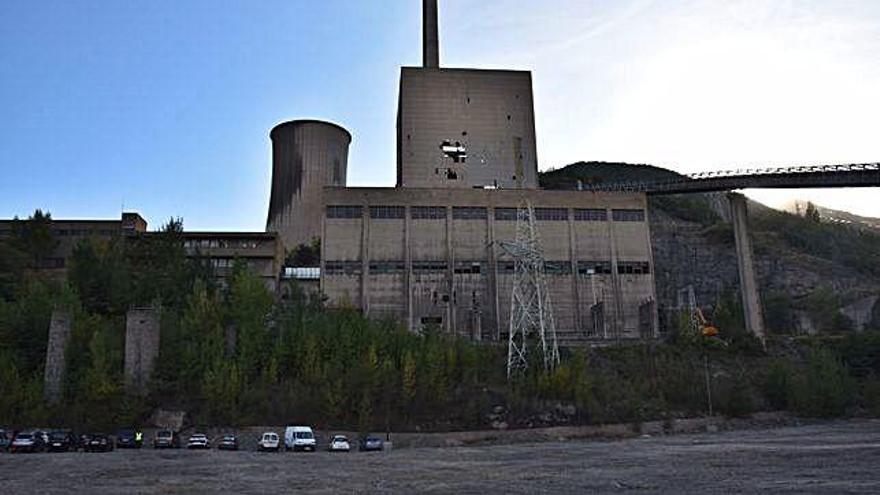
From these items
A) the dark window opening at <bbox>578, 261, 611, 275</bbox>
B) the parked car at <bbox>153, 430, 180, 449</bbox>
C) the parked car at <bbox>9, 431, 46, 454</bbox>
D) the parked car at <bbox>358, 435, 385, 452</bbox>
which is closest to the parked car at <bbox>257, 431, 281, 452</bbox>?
the parked car at <bbox>358, 435, 385, 452</bbox>

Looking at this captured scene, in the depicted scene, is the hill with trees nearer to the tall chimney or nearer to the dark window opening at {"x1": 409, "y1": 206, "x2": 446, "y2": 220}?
the dark window opening at {"x1": 409, "y1": 206, "x2": 446, "y2": 220}

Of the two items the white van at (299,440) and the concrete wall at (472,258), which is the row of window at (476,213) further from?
the white van at (299,440)

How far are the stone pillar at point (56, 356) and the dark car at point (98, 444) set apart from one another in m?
9.54

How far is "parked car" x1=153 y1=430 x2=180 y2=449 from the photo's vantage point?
1330 inches

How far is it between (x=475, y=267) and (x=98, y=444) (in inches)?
1566

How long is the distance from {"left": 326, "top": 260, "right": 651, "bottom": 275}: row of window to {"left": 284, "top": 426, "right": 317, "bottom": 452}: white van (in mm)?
32781

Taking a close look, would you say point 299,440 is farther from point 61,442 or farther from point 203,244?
point 203,244

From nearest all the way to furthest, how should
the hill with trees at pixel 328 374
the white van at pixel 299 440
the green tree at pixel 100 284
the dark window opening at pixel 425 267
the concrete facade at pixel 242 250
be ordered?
the white van at pixel 299 440 < the hill with trees at pixel 328 374 < the green tree at pixel 100 284 < the dark window opening at pixel 425 267 < the concrete facade at pixel 242 250

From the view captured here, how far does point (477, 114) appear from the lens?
255 feet

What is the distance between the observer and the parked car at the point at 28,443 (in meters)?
30.0

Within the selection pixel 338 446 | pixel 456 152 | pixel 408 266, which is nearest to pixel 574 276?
pixel 408 266

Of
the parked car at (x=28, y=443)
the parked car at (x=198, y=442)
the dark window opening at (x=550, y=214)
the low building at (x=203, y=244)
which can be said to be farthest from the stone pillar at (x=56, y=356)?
the dark window opening at (x=550, y=214)

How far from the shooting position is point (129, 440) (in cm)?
3394

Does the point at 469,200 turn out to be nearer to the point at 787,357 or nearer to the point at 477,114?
the point at 477,114
